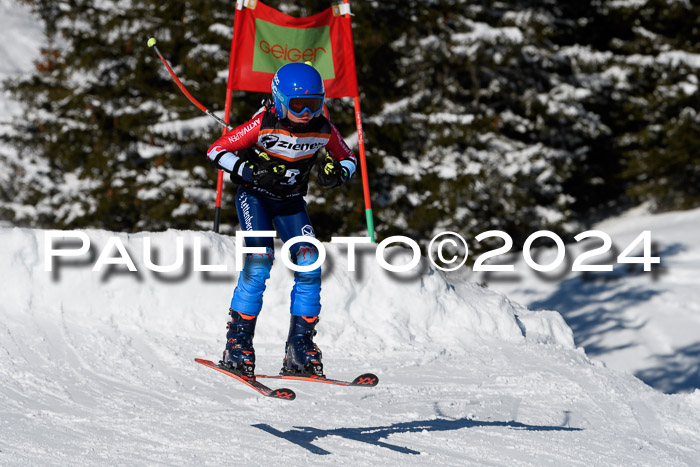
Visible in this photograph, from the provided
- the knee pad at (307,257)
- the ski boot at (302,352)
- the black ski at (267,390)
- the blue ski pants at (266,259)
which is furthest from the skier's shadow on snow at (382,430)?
the knee pad at (307,257)

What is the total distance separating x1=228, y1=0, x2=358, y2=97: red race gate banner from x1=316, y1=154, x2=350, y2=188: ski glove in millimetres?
4692

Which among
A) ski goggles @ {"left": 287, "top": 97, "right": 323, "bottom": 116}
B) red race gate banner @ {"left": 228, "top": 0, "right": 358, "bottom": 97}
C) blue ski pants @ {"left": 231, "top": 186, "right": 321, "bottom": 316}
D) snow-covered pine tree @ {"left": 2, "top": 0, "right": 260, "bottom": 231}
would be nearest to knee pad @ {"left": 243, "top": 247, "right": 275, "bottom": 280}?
blue ski pants @ {"left": 231, "top": 186, "right": 321, "bottom": 316}

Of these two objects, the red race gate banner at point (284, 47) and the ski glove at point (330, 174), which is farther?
the red race gate banner at point (284, 47)

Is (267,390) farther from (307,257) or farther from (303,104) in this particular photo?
(303,104)

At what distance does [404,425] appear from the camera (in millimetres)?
7270

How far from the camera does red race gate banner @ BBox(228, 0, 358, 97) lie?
10.9 metres

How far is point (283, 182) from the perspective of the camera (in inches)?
249

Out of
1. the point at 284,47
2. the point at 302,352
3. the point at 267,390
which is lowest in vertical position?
the point at 267,390

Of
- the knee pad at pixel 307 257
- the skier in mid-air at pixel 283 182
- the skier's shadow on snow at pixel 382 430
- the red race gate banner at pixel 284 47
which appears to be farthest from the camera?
the red race gate banner at pixel 284 47

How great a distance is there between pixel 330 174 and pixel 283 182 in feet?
1.28

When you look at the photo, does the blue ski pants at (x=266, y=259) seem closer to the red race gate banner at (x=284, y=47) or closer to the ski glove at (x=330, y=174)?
the ski glove at (x=330, y=174)

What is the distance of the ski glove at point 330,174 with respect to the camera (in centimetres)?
616

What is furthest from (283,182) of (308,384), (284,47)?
(284,47)

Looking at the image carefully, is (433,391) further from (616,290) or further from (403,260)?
(616,290)
